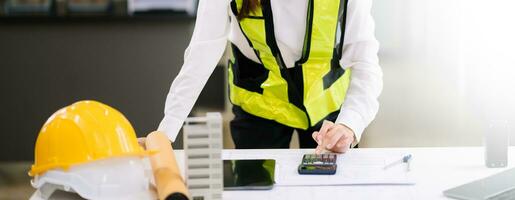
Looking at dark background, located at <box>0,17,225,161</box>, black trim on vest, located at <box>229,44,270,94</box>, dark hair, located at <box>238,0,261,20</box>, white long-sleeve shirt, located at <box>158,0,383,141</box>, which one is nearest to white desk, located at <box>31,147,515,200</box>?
white long-sleeve shirt, located at <box>158,0,383,141</box>

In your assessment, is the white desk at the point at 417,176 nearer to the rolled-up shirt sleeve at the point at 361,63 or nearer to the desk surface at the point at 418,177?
the desk surface at the point at 418,177

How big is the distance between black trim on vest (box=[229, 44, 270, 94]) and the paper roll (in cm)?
46

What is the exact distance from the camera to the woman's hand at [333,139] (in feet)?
5.89

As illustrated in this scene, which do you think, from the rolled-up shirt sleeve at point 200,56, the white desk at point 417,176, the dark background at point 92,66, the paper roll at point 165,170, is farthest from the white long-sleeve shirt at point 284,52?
the dark background at point 92,66

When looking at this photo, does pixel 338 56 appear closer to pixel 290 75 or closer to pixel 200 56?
pixel 290 75

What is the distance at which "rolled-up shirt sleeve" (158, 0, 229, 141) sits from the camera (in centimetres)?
187

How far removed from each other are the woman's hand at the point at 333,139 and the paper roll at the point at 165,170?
383 millimetres

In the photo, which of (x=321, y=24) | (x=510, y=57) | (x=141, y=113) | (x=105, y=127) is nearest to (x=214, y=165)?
(x=105, y=127)

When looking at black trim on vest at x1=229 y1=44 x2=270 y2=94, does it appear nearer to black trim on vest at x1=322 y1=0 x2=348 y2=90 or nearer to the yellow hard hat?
black trim on vest at x1=322 y1=0 x2=348 y2=90

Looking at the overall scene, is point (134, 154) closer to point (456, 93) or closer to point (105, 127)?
point (105, 127)

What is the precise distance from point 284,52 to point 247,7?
0.15 meters

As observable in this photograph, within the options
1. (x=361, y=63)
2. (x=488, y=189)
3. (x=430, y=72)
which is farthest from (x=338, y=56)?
(x=430, y=72)

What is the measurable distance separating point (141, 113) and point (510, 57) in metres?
1.71

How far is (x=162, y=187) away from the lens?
4.59 feet
